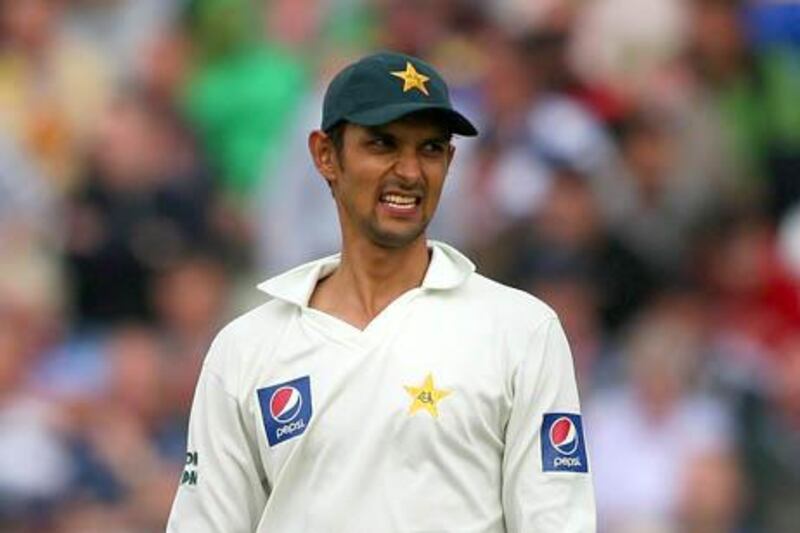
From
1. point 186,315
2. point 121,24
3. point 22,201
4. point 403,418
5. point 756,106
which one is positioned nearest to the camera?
point 403,418

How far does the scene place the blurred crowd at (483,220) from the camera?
388 inches

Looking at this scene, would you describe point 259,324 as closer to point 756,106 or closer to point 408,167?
point 408,167

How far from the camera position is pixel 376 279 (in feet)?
16.9

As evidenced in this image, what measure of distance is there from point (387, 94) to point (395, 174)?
0.17m

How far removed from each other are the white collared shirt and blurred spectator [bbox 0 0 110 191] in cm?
616

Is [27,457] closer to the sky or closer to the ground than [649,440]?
closer to the sky

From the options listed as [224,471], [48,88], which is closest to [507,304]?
[224,471]

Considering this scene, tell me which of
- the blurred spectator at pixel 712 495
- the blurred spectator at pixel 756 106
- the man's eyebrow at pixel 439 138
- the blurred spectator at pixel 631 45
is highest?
the blurred spectator at pixel 631 45

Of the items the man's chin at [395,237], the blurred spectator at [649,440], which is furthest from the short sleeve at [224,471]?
the blurred spectator at [649,440]

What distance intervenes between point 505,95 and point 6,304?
2439mm

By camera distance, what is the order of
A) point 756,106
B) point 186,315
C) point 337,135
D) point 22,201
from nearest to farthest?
point 337,135
point 756,106
point 186,315
point 22,201

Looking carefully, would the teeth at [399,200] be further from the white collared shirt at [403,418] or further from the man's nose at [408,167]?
the white collared shirt at [403,418]

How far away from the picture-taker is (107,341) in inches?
423

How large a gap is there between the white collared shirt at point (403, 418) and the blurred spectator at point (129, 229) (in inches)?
225
